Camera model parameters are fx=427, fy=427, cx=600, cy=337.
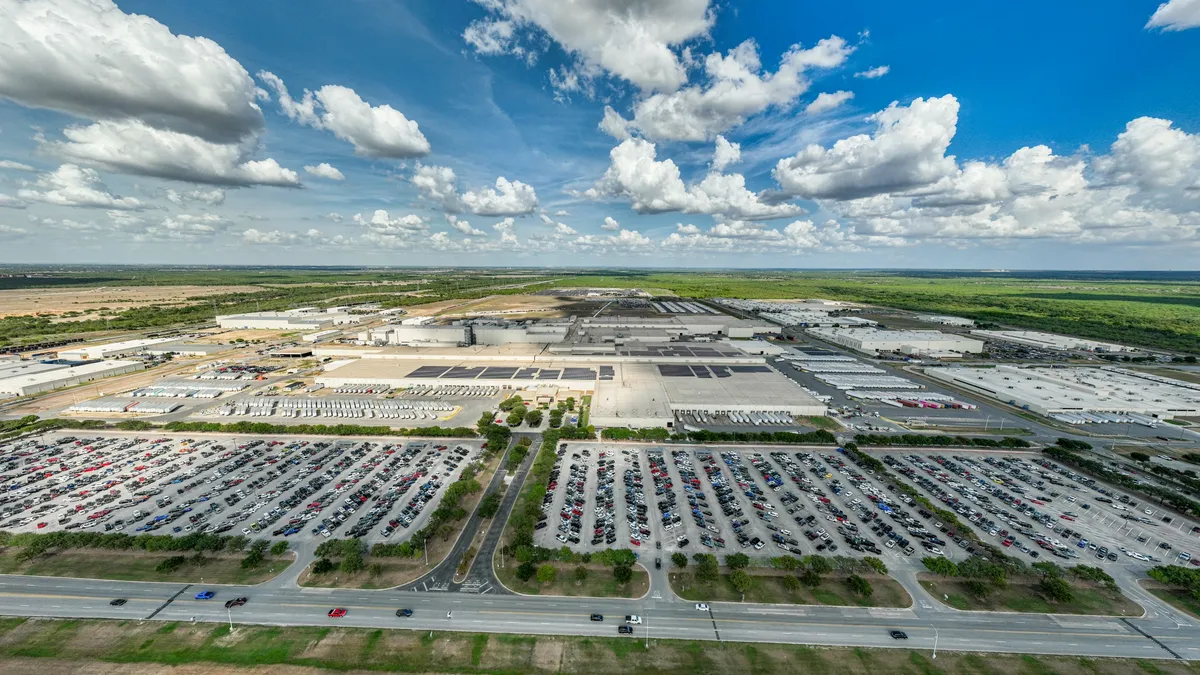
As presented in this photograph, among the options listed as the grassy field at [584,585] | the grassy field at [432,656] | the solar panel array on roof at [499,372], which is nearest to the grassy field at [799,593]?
the grassy field at [584,585]

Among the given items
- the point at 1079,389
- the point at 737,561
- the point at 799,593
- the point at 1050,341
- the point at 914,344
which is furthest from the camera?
the point at 1050,341

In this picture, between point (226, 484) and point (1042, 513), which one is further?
point (226, 484)

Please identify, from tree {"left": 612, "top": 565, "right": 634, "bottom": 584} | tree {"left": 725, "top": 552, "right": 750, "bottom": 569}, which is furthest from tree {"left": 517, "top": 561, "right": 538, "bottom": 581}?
tree {"left": 725, "top": 552, "right": 750, "bottom": 569}

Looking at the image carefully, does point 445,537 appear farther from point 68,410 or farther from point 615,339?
point 615,339

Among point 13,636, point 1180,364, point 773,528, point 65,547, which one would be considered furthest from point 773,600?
point 1180,364

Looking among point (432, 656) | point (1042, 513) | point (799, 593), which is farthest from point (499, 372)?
point (1042, 513)

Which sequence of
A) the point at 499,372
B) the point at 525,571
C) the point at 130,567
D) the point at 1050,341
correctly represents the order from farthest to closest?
the point at 1050,341 → the point at 499,372 → the point at 130,567 → the point at 525,571

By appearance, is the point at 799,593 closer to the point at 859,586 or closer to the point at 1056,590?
the point at 859,586
